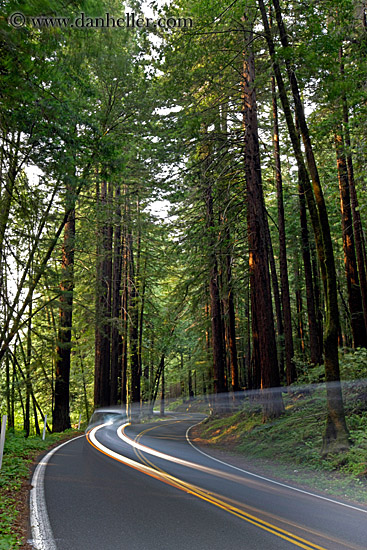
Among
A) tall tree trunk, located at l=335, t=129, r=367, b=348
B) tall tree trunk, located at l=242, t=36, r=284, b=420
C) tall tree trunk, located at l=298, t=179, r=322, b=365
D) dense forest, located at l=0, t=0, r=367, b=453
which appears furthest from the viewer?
tall tree trunk, located at l=298, t=179, r=322, b=365

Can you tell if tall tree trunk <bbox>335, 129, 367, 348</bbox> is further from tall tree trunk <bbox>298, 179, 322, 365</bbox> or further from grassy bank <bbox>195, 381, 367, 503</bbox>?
grassy bank <bbox>195, 381, 367, 503</bbox>

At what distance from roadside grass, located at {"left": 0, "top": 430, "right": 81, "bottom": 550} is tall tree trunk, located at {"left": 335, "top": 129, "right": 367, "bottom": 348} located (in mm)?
13081

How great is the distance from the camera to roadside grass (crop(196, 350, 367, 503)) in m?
9.00

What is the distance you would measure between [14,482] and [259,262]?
36.1ft

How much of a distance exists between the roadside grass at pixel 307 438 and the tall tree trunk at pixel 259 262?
107cm

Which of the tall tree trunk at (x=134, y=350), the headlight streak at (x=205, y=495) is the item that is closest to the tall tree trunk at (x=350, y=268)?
Result: the headlight streak at (x=205, y=495)

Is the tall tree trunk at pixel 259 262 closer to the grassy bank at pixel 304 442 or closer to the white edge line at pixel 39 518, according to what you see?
the grassy bank at pixel 304 442

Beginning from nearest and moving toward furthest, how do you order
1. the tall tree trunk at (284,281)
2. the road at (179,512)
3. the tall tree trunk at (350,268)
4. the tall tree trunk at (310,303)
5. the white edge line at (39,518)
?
the white edge line at (39,518) < the road at (179,512) < the tall tree trunk at (350,268) < the tall tree trunk at (310,303) < the tall tree trunk at (284,281)

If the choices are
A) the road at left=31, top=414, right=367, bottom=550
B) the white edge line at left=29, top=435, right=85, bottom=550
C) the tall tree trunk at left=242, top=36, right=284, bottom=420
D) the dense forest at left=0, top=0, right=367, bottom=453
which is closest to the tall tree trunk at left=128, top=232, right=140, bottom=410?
the dense forest at left=0, top=0, right=367, bottom=453

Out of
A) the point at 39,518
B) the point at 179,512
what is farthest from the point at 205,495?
the point at 39,518

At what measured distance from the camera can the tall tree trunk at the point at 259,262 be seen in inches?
587

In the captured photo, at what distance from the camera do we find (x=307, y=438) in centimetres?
1195

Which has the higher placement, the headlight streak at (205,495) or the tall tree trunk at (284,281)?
the tall tree trunk at (284,281)

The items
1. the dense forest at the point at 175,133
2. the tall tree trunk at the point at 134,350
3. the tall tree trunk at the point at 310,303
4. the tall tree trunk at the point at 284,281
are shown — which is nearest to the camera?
the dense forest at the point at 175,133
